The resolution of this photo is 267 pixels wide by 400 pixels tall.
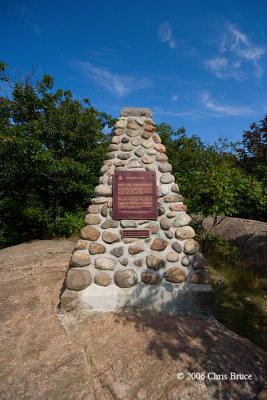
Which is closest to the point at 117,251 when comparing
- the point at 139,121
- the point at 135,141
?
the point at 135,141

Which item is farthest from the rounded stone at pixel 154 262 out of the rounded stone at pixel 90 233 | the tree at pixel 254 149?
the tree at pixel 254 149

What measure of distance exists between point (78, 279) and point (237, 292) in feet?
11.0

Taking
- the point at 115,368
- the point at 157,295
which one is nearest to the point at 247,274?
the point at 157,295

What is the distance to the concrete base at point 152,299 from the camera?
9.55ft

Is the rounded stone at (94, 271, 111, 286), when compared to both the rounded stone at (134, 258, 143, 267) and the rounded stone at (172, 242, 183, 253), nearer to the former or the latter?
the rounded stone at (134, 258, 143, 267)

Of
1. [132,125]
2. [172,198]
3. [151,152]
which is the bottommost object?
[172,198]

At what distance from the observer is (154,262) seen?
3.02 metres

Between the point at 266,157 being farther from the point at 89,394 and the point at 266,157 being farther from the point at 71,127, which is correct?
the point at 89,394

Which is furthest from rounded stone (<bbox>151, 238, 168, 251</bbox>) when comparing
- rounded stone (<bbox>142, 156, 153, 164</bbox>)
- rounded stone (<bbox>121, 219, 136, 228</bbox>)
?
rounded stone (<bbox>142, 156, 153, 164</bbox>)

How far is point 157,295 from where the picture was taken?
2.96 m

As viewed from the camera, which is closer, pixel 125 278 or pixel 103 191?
pixel 125 278

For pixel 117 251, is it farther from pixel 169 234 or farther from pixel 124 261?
pixel 169 234

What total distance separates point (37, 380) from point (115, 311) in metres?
1.20

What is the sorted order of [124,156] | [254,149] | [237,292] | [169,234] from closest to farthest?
[169,234] < [124,156] < [237,292] < [254,149]
